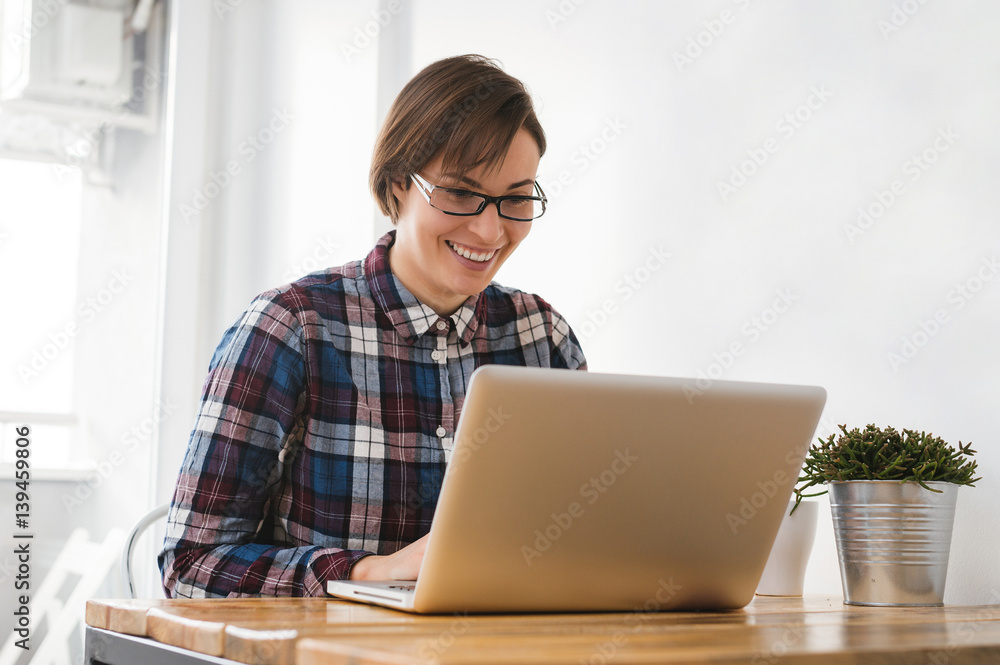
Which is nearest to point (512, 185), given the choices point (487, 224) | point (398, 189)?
point (487, 224)

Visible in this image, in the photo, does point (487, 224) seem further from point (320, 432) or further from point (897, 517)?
point (897, 517)

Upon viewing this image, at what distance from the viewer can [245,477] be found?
1.29 metres

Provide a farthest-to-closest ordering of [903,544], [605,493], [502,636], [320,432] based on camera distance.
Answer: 1. [320,432]
2. [903,544]
3. [605,493]
4. [502,636]

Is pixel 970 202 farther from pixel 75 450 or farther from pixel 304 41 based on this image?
pixel 75 450

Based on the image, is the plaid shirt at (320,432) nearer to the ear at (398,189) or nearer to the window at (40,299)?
the ear at (398,189)

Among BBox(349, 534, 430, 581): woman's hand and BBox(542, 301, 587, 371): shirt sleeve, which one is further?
BBox(542, 301, 587, 371): shirt sleeve

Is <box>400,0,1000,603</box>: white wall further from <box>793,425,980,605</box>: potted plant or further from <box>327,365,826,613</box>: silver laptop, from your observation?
<box>327,365,826,613</box>: silver laptop

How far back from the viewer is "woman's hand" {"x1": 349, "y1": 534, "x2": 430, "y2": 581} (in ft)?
3.46

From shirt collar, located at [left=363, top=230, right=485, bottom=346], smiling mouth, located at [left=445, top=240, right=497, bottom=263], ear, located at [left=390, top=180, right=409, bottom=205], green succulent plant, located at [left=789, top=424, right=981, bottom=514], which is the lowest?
green succulent plant, located at [left=789, top=424, right=981, bottom=514]

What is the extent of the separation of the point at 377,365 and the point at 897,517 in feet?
2.43

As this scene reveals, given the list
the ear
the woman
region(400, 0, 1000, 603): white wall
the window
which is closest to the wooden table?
the woman

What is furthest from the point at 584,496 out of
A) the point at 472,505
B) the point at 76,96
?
the point at 76,96

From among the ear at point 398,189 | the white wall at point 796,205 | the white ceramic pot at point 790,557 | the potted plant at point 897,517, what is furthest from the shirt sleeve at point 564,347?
the potted plant at point 897,517

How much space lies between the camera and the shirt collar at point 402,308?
4.99 feet
